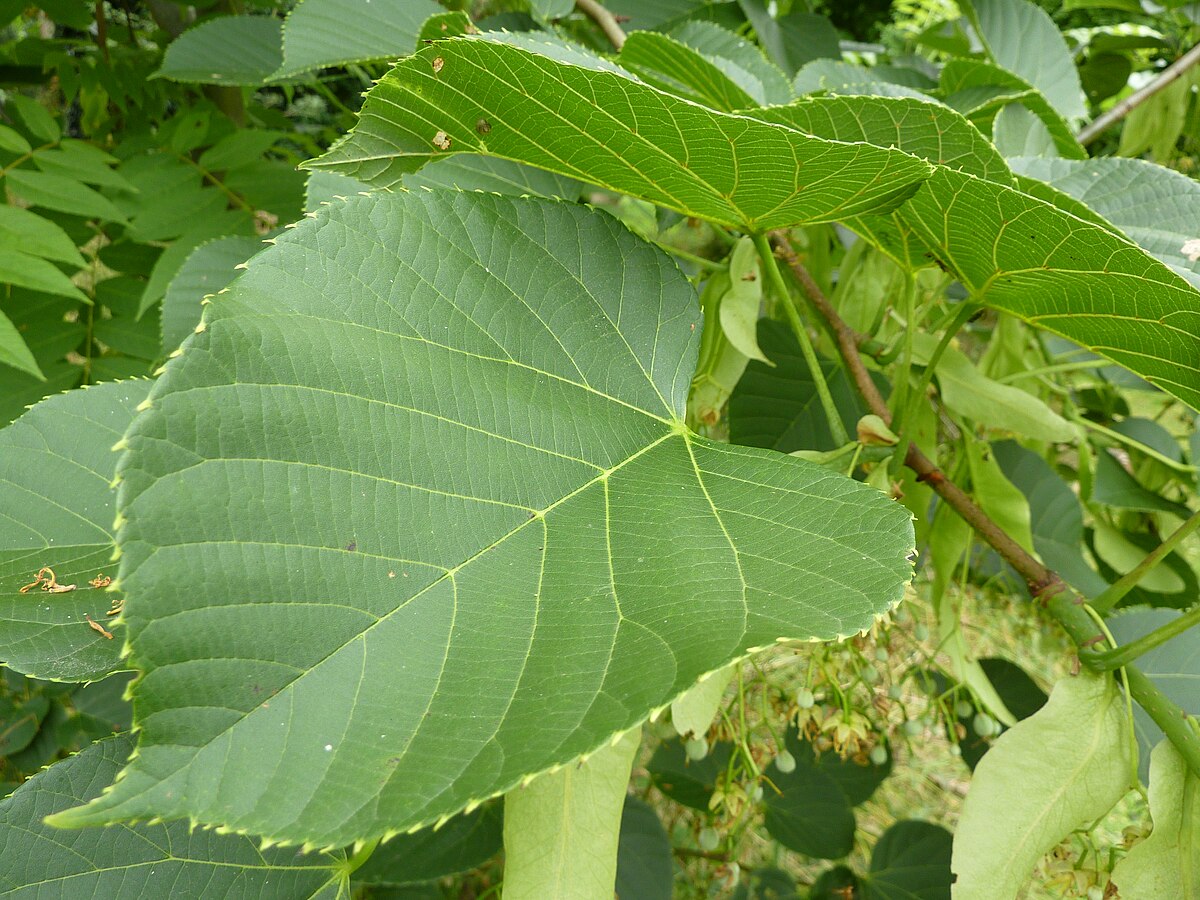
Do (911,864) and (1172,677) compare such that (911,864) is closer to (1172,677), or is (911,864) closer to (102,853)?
(1172,677)

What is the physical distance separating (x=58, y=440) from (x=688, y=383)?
428mm

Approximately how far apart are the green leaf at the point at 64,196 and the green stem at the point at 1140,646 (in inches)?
46.7

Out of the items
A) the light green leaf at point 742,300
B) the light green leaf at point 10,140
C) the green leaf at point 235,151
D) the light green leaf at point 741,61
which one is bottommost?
the green leaf at point 235,151

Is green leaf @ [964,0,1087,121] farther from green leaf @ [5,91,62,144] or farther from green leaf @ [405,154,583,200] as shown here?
green leaf @ [5,91,62,144]

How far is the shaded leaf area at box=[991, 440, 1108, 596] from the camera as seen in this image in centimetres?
119

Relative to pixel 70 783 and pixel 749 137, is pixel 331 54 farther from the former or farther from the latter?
pixel 70 783

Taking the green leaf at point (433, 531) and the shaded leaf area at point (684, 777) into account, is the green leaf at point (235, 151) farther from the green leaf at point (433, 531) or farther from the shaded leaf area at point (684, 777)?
the shaded leaf area at point (684, 777)

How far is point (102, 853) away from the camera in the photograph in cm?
50

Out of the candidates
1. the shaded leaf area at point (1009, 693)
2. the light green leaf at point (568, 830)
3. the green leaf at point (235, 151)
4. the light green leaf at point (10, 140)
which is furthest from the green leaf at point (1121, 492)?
the light green leaf at point (10, 140)

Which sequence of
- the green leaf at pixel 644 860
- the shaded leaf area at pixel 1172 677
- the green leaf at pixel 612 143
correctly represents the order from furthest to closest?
the green leaf at pixel 644 860 < the shaded leaf area at pixel 1172 677 < the green leaf at pixel 612 143

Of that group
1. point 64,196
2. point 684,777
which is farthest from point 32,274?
point 684,777

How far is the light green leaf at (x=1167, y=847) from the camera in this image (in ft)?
1.81

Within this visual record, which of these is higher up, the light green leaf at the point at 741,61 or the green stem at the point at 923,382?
the light green leaf at the point at 741,61

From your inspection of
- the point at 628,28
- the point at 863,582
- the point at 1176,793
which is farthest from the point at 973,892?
the point at 628,28
